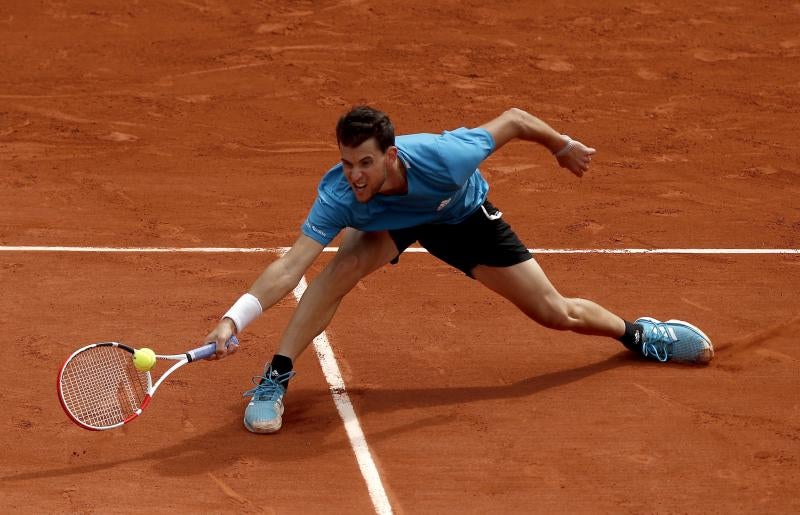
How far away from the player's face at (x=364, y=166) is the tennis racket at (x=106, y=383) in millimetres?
959

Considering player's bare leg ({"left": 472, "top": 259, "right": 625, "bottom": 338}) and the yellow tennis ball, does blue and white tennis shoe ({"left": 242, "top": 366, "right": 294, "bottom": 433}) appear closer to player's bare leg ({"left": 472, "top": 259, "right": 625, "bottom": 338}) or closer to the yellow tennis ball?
the yellow tennis ball

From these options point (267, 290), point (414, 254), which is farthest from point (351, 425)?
point (414, 254)

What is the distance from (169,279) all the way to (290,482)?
2.70 m

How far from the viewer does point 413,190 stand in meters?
6.26

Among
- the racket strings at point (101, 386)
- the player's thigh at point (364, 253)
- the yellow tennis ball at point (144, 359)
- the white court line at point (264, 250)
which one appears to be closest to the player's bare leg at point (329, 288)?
the player's thigh at point (364, 253)

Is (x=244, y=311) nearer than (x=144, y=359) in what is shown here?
No

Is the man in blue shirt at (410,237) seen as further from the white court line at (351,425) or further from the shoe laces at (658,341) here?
the white court line at (351,425)

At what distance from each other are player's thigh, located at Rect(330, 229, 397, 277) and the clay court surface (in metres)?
0.80

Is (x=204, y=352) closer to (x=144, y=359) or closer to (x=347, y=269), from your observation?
(x=144, y=359)

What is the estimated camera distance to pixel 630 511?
579 cm

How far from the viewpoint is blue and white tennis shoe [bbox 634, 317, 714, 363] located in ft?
23.5

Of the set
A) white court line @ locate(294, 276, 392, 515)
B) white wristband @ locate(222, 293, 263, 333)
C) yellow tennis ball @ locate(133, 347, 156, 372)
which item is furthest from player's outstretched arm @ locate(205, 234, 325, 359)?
white court line @ locate(294, 276, 392, 515)

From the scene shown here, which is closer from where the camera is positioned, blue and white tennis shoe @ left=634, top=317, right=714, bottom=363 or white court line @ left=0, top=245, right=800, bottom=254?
blue and white tennis shoe @ left=634, top=317, right=714, bottom=363

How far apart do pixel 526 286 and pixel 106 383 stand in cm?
228
